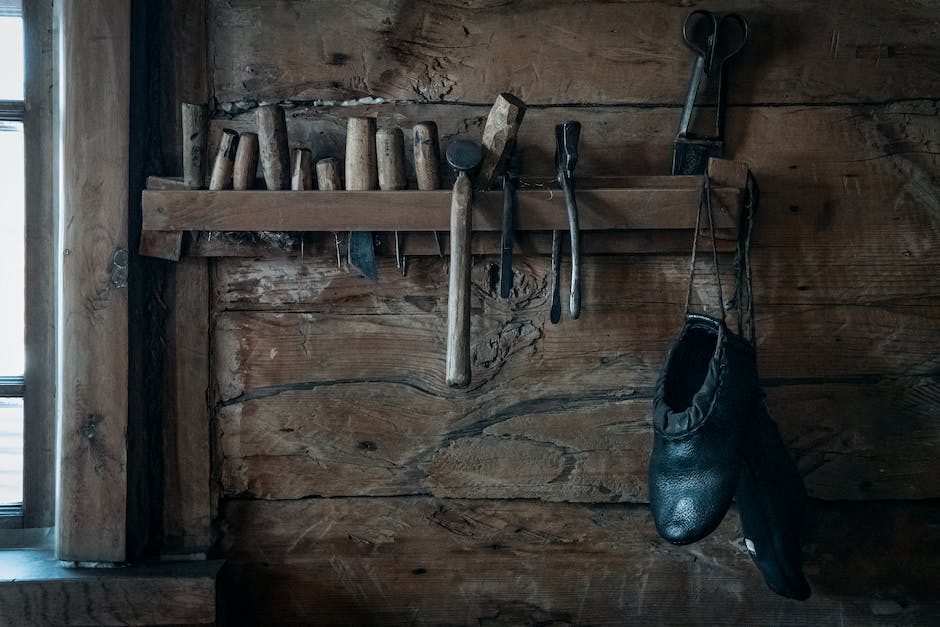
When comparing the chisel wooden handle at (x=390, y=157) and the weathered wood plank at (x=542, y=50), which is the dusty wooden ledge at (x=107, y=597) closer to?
the chisel wooden handle at (x=390, y=157)

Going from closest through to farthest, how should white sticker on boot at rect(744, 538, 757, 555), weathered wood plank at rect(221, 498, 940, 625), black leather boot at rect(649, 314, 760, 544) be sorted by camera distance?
black leather boot at rect(649, 314, 760, 544) → white sticker on boot at rect(744, 538, 757, 555) → weathered wood plank at rect(221, 498, 940, 625)

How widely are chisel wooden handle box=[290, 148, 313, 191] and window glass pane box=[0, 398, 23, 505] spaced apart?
0.64 m

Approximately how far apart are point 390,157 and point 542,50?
1.08 ft

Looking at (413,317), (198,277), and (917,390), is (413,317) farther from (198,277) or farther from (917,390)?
(917,390)

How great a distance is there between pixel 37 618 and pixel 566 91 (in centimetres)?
118

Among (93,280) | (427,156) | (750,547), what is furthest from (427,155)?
(750,547)

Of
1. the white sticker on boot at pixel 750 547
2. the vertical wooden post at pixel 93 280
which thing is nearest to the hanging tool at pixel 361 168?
the vertical wooden post at pixel 93 280

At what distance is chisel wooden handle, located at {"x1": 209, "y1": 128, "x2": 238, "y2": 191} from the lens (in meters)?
1.17

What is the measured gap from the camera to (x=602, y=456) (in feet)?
4.20

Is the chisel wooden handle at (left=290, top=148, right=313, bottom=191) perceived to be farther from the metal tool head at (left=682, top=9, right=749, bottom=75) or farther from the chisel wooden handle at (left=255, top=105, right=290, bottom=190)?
the metal tool head at (left=682, top=9, right=749, bottom=75)

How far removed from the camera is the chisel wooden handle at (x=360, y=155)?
1160 mm

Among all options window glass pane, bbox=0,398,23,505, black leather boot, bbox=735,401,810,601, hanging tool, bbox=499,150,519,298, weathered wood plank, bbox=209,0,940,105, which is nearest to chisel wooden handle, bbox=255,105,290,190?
weathered wood plank, bbox=209,0,940,105

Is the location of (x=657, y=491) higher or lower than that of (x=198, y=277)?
lower

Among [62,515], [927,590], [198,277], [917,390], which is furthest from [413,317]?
[927,590]
